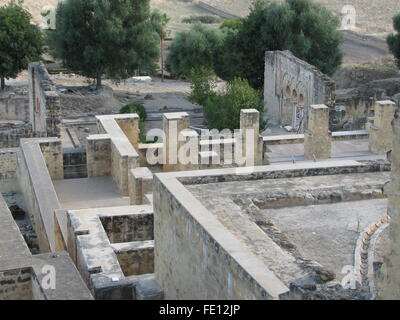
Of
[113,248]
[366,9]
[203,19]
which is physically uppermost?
[366,9]

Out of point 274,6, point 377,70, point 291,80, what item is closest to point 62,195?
point 291,80

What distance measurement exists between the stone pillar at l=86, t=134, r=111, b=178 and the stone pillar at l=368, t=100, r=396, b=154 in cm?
606

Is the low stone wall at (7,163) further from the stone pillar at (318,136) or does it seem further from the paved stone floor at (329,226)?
the paved stone floor at (329,226)

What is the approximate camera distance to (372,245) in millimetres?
8945

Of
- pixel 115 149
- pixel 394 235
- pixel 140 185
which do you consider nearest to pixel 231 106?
pixel 115 149

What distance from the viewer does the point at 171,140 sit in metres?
17.2

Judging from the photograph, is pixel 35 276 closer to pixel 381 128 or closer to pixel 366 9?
pixel 381 128

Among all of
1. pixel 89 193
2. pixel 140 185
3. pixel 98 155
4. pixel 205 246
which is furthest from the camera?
pixel 98 155

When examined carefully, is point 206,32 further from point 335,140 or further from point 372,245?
point 372,245

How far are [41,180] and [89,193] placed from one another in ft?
4.02

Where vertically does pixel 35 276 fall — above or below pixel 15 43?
below

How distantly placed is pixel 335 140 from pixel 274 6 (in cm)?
1271

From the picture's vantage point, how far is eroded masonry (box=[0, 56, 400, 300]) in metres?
8.12

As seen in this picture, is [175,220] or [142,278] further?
[142,278]
